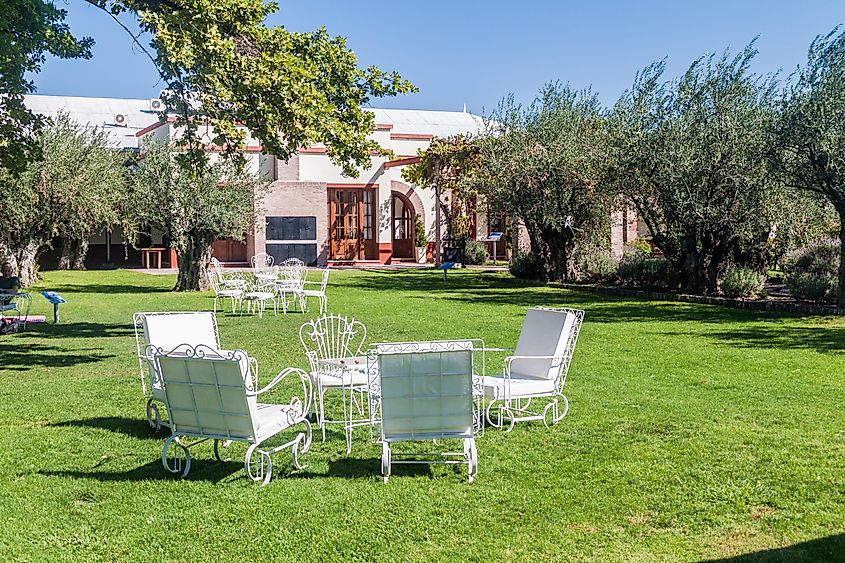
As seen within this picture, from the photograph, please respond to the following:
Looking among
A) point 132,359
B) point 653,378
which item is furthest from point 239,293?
point 653,378

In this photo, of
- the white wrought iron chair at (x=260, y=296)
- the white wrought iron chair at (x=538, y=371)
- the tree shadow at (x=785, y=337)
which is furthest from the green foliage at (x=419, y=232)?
the white wrought iron chair at (x=538, y=371)

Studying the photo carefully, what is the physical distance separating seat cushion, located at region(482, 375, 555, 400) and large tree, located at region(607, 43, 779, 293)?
10.4m

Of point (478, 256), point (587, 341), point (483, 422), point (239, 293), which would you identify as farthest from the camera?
point (478, 256)

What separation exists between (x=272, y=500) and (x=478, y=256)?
31488mm

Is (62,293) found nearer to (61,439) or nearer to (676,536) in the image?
(61,439)

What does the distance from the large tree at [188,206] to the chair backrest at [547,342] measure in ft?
46.0

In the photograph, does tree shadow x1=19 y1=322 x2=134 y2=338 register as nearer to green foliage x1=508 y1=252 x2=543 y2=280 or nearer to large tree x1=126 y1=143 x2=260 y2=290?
large tree x1=126 y1=143 x2=260 y2=290

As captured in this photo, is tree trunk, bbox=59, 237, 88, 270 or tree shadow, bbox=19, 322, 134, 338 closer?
tree shadow, bbox=19, 322, 134, 338

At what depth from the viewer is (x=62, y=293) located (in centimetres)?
2106

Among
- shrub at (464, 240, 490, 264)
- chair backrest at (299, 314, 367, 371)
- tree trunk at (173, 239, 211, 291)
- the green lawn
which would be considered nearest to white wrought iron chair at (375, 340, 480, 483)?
the green lawn

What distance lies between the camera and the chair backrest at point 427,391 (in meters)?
5.04

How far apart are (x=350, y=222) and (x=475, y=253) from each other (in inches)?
222

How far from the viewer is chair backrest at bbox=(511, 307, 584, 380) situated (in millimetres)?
6605

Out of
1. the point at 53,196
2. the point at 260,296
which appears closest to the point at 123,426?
the point at 260,296
